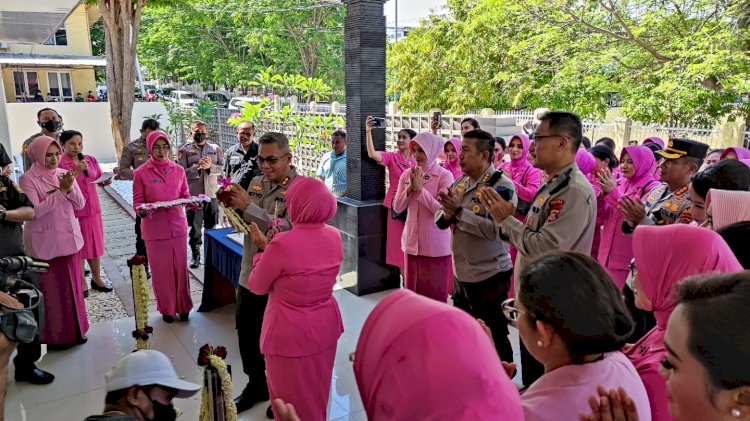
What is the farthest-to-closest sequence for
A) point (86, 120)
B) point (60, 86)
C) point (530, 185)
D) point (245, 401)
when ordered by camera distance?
point (60, 86)
point (86, 120)
point (530, 185)
point (245, 401)

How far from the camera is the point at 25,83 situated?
20.6 m

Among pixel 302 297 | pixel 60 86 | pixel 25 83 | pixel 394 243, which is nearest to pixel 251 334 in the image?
pixel 302 297

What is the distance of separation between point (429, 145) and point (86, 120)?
1406cm

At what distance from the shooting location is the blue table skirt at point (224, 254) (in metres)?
3.89

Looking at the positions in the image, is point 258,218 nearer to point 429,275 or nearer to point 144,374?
point 144,374

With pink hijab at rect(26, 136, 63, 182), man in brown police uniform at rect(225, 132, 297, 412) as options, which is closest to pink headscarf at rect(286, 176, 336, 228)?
man in brown police uniform at rect(225, 132, 297, 412)

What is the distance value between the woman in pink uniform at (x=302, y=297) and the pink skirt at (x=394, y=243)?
229cm

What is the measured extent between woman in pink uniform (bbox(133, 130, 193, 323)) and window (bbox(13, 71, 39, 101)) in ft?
66.9

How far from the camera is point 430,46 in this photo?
47.9 ft

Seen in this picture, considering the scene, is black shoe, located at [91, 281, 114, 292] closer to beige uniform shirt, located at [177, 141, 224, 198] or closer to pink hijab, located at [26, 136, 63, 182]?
beige uniform shirt, located at [177, 141, 224, 198]

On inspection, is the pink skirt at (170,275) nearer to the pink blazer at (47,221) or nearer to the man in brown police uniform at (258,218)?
the pink blazer at (47,221)

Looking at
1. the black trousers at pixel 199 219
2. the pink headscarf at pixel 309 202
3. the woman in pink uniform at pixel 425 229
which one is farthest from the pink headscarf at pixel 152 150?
the pink headscarf at pixel 309 202

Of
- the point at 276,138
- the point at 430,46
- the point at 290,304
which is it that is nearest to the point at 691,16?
the point at 430,46

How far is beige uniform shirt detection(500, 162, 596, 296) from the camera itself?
2.42 metres
